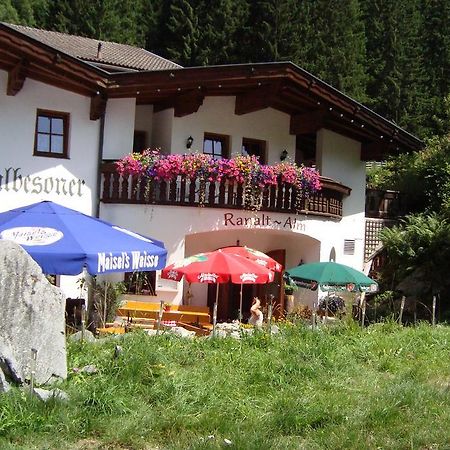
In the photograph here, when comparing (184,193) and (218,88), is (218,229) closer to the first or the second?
(184,193)

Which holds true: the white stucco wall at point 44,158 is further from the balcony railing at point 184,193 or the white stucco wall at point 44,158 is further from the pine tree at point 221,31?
the pine tree at point 221,31

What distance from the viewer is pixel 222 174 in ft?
50.1

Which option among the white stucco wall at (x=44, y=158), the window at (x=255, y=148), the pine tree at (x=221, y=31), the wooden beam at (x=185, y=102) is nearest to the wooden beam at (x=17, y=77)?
the white stucco wall at (x=44, y=158)

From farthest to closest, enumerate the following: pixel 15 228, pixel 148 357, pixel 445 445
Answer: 1. pixel 15 228
2. pixel 148 357
3. pixel 445 445

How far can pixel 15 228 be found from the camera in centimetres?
984

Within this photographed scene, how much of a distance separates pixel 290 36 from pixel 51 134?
22279 millimetres

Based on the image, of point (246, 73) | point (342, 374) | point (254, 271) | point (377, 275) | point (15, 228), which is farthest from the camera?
point (377, 275)

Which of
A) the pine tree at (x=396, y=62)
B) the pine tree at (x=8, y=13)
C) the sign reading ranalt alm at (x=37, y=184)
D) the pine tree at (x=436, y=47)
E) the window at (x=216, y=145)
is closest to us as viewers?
the sign reading ranalt alm at (x=37, y=184)

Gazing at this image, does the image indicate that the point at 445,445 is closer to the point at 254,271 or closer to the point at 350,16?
the point at 254,271

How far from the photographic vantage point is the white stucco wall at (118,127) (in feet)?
51.0

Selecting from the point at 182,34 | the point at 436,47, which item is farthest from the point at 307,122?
the point at 436,47

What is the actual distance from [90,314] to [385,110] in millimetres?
27948

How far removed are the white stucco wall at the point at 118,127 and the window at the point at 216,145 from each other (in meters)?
2.31

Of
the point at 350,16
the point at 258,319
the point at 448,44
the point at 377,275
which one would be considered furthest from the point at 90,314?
the point at 448,44
